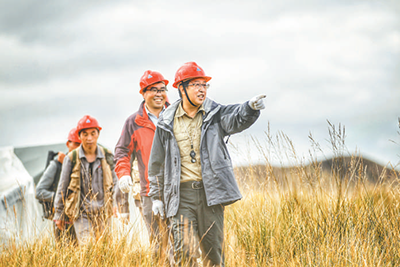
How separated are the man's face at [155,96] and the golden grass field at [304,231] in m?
1.73

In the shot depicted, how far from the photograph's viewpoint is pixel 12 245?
462 cm

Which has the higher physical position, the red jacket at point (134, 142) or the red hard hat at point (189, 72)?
the red hard hat at point (189, 72)

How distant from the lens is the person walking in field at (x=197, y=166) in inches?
144

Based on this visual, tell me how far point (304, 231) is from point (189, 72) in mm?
1887

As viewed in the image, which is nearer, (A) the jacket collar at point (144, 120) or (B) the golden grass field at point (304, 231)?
(B) the golden grass field at point (304, 231)

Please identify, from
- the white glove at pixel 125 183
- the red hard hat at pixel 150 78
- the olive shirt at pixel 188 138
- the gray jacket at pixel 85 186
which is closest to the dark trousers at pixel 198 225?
the olive shirt at pixel 188 138

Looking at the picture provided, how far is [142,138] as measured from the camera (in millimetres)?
5145

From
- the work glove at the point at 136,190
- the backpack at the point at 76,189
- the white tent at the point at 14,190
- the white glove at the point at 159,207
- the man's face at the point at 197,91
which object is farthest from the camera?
the white tent at the point at 14,190

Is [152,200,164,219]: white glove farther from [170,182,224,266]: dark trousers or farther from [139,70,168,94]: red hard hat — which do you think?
[139,70,168,94]: red hard hat

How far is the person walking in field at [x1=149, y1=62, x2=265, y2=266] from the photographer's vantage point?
3.65 meters

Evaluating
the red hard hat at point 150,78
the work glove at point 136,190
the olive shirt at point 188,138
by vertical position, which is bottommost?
the work glove at point 136,190

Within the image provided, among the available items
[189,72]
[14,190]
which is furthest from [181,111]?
[14,190]

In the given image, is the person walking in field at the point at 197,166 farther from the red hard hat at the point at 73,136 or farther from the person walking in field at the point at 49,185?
the red hard hat at the point at 73,136

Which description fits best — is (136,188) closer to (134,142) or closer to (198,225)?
(134,142)
